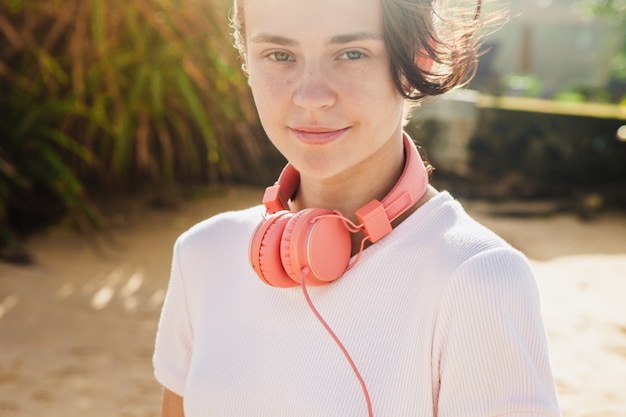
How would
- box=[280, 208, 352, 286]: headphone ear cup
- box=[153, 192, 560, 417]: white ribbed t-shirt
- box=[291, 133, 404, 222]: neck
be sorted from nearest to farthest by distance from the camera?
box=[153, 192, 560, 417]: white ribbed t-shirt < box=[280, 208, 352, 286]: headphone ear cup < box=[291, 133, 404, 222]: neck

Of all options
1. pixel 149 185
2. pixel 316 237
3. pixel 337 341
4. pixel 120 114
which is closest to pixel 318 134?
pixel 316 237

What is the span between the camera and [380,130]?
126 cm

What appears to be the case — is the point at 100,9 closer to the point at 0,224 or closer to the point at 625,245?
the point at 0,224

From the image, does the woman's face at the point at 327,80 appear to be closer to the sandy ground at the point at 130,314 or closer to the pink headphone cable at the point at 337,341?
the pink headphone cable at the point at 337,341

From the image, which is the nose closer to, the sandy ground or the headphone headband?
the headphone headband

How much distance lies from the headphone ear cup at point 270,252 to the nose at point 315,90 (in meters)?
0.19

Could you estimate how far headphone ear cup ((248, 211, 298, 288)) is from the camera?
1.24 m

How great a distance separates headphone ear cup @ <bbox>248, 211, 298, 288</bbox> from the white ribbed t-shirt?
0.07m

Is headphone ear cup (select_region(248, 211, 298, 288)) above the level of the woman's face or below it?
below

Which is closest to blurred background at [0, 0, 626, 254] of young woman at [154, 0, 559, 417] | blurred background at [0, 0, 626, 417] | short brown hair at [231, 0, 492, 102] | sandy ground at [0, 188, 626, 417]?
blurred background at [0, 0, 626, 417]

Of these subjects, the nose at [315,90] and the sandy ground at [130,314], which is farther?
the sandy ground at [130,314]

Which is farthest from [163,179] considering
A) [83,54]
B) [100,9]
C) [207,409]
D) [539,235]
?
[207,409]

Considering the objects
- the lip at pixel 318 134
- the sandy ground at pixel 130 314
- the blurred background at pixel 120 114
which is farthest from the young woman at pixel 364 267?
the blurred background at pixel 120 114

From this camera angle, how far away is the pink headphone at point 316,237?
121 centimetres
